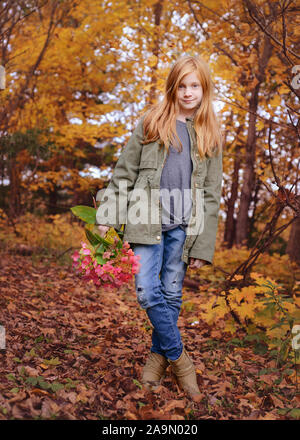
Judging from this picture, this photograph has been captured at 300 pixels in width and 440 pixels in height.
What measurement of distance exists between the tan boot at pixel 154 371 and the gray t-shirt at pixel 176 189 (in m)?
0.95

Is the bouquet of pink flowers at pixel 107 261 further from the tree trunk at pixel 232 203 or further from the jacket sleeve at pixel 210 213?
the tree trunk at pixel 232 203

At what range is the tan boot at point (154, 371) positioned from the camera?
2746 millimetres

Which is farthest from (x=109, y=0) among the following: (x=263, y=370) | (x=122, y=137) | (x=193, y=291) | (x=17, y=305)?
(x=263, y=370)

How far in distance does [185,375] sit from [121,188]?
4.46 ft

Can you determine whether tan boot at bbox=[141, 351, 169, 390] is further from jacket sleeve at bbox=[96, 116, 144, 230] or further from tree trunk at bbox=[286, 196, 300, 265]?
tree trunk at bbox=[286, 196, 300, 265]

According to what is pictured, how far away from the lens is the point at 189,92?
2.71 m

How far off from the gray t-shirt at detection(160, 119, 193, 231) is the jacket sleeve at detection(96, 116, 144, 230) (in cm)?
21

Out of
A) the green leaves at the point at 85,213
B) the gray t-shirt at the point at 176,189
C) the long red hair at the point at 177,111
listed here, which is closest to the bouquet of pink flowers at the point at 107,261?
the green leaves at the point at 85,213

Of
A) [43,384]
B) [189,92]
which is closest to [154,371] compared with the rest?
[43,384]

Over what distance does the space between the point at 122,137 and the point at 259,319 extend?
4648mm

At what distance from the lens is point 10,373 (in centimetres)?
267

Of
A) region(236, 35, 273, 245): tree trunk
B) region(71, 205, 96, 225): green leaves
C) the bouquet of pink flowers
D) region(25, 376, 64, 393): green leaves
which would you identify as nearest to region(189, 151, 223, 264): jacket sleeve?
the bouquet of pink flowers

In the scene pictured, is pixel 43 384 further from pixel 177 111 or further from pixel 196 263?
pixel 177 111

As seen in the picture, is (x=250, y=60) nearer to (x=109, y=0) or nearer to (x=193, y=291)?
(x=193, y=291)
